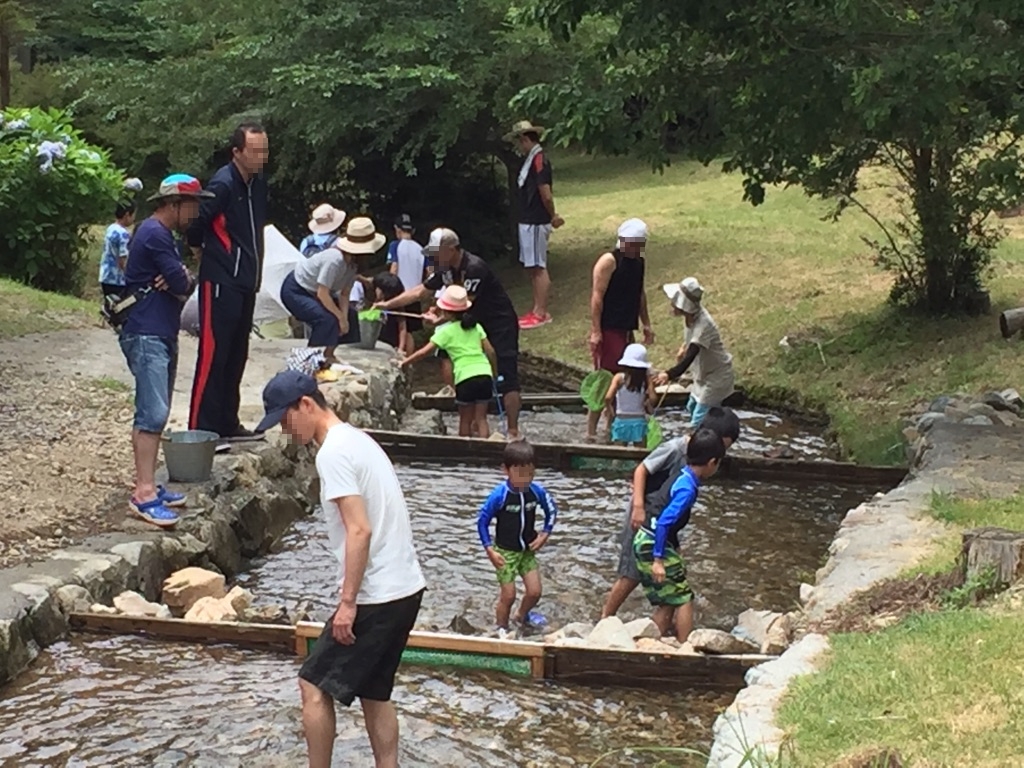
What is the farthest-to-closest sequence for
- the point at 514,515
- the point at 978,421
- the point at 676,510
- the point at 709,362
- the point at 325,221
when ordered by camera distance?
the point at 325,221, the point at 978,421, the point at 709,362, the point at 514,515, the point at 676,510

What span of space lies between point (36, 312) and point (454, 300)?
5404mm

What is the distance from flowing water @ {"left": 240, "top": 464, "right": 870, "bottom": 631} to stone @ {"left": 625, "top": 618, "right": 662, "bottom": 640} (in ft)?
2.91

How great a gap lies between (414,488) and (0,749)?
485 centimetres

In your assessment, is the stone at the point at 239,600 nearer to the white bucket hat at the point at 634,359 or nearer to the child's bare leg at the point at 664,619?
the child's bare leg at the point at 664,619

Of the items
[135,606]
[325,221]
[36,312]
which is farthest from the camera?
[36,312]

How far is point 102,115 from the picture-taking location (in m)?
20.9

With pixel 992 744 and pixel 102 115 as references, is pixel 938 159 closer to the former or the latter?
pixel 992 744

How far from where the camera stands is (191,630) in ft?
21.1

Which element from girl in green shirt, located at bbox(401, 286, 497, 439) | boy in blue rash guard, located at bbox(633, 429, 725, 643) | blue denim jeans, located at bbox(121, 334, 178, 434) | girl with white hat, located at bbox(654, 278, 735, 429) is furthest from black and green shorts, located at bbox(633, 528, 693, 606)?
girl in green shirt, located at bbox(401, 286, 497, 439)

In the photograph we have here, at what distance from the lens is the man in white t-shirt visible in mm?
4379

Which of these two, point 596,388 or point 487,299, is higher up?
point 487,299

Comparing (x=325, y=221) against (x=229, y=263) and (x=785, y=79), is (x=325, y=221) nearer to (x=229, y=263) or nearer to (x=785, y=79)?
(x=229, y=263)

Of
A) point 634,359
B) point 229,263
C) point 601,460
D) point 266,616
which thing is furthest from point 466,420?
point 266,616

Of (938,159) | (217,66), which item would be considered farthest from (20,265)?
(938,159)
